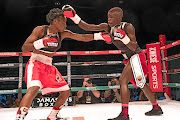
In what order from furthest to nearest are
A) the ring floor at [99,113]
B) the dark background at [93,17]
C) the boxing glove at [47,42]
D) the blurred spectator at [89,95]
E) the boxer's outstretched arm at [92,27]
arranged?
the dark background at [93,17] → the blurred spectator at [89,95] → the boxer's outstretched arm at [92,27] → the ring floor at [99,113] → the boxing glove at [47,42]

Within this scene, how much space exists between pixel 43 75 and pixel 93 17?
19.9ft

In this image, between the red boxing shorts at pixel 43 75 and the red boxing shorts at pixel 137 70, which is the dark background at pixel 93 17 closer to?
the red boxing shorts at pixel 137 70

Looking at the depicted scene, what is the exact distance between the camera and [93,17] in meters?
7.42

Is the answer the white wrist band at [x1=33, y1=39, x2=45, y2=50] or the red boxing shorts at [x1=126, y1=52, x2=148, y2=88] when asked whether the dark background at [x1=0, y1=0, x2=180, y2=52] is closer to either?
the red boxing shorts at [x1=126, y1=52, x2=148, y2=88]

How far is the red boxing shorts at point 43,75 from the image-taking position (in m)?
1.61

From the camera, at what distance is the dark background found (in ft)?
20.5

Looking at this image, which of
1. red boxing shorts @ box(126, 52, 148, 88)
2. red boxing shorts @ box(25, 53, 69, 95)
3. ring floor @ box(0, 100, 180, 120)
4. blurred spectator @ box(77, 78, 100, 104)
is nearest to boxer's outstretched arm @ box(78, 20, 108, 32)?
red boxing shorts @ box(126, 52, 148, 88)

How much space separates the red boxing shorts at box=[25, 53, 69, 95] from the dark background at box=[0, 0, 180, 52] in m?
5.21

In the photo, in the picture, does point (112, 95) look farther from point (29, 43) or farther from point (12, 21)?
point (12, 21)

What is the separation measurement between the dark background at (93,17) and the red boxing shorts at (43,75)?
17.1ft

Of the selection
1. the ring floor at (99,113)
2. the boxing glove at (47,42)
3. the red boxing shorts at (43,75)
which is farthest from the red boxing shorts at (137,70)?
the boxing glove at (47,42)

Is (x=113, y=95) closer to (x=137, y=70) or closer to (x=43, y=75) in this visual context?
(x=137, y=70)

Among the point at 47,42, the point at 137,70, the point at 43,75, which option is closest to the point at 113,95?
the point at 137,70

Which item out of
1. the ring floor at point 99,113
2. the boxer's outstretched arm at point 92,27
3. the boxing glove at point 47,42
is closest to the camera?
the boxing glove at point 47,42
